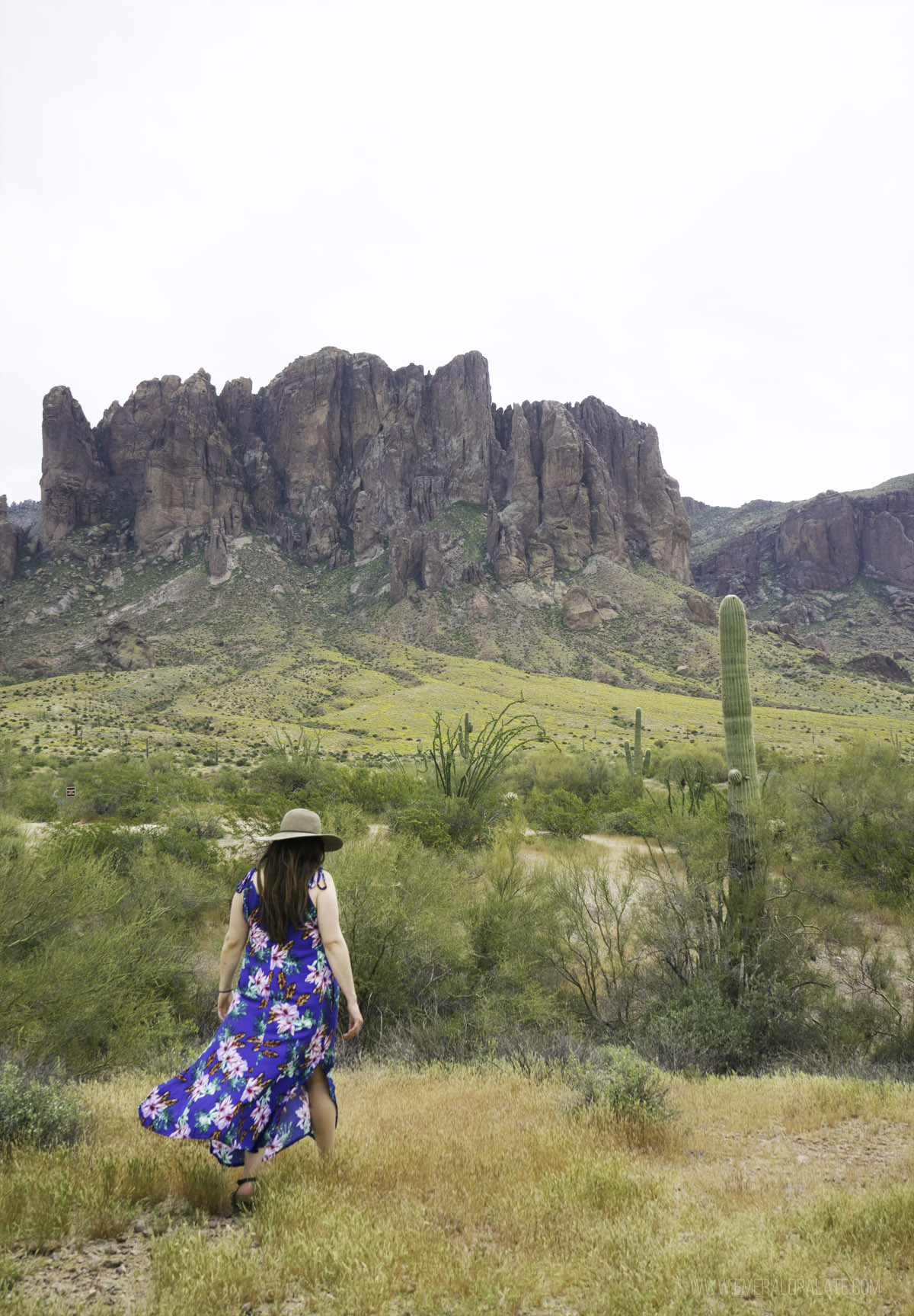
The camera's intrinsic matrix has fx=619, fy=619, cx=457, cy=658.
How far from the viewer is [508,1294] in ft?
8.21

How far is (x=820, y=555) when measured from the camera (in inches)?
5241

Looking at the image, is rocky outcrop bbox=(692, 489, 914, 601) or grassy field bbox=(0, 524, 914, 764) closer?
grassy field bbox=(0, 524, 914, 764)

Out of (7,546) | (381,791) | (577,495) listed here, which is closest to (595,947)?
(381,791)

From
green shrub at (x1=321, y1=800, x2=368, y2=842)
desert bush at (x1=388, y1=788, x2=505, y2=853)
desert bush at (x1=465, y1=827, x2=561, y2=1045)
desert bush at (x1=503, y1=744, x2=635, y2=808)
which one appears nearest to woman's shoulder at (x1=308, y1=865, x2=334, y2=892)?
desert bush at (x1=465, y1=827, x2=561, y2=1045)

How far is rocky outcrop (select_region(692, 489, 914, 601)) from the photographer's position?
129 m

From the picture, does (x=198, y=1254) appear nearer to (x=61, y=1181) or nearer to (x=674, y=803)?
(x=61, y=1181)

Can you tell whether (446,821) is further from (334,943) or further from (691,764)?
(691,764)

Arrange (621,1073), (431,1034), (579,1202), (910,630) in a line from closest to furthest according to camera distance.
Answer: (579,1202) → (621,1073) → (431,1034) → (910,630)

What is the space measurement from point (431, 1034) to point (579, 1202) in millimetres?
4151

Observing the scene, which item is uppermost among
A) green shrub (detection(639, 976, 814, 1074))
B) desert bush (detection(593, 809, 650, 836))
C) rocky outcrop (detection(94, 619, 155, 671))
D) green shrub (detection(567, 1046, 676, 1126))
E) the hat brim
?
rocky outcrop (detection(94, 619, 155, 671))

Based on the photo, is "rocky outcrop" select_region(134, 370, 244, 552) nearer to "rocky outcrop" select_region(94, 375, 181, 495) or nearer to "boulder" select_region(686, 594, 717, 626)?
"rocky outcrop" select_region(94, 375, 181, 495)

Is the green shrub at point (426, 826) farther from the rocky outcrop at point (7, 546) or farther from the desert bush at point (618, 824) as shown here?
the rocky outcrop at point (7, 546)

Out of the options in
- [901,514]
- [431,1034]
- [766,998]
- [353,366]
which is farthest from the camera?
[901,514]

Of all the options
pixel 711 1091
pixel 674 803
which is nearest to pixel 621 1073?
pixel 711 1091
